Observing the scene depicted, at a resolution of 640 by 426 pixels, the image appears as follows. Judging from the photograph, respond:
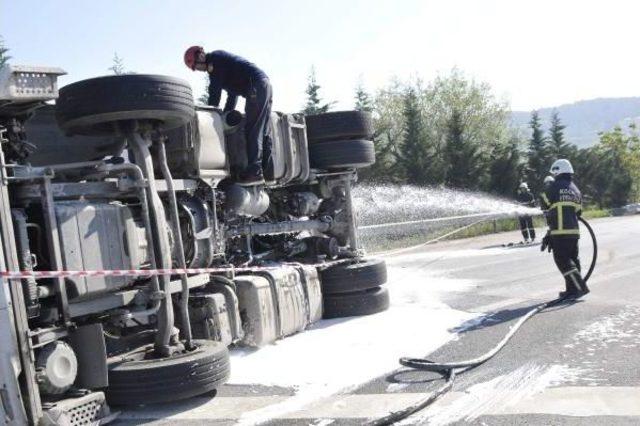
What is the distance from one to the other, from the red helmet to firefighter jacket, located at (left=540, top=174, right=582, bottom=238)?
15.2 feet

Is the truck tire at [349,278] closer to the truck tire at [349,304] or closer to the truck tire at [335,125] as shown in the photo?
the truck tire at [349,304]

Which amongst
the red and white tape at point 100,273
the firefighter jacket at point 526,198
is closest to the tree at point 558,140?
the firefighter jacket at point 526,198

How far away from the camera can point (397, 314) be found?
7.71 metres

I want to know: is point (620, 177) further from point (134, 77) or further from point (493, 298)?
point (134, 77)

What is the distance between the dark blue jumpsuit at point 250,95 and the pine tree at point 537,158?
28.9 m

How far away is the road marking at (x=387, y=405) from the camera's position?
4.23 m

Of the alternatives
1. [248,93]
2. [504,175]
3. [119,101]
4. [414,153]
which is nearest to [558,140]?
[504,175]

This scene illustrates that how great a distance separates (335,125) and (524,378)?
4.15 m

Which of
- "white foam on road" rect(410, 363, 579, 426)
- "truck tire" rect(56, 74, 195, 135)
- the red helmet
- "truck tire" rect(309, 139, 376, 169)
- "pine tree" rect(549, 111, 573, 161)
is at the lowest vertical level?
"white foam on road" rect(410, 363, 579, 426)

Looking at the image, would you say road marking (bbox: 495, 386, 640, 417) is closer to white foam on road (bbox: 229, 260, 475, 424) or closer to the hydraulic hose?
the hydraulic hose

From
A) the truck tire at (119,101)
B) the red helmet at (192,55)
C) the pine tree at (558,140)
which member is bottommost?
the truck tire at (119,101)

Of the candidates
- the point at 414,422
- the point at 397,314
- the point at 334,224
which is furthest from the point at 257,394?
the point at 334,224

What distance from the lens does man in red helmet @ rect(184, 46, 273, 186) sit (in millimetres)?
6633

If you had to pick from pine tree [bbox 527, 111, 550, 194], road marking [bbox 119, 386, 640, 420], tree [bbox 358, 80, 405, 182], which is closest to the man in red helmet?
road marking [bbox 119, 386, 640, 420]
